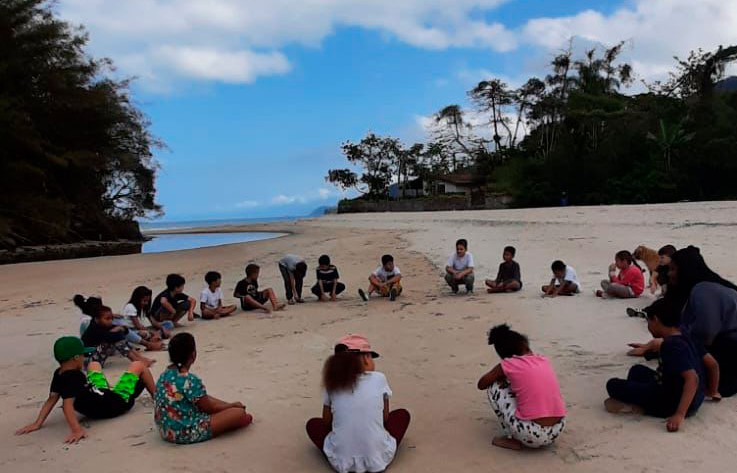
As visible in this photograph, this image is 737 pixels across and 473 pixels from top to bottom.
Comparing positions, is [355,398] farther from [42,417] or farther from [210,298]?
[210,298]

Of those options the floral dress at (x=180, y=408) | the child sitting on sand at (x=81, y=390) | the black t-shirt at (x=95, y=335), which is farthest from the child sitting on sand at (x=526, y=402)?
the black t-shirt at (x=95, y=335)

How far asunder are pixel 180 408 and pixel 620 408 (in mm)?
3099

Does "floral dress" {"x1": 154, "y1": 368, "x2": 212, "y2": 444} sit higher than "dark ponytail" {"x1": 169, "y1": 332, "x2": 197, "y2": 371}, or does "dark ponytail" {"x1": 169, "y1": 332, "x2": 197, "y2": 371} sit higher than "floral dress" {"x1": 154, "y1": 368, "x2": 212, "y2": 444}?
"dark ponytail" {"x1": 169, "y1": 332, "x2": 197, "y2": 371}

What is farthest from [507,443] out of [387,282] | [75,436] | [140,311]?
[387,282]

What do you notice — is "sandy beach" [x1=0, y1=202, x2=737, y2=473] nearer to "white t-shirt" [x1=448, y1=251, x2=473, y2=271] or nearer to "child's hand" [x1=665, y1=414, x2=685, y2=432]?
"child's hand" [x1=665, y1=414, x2=685, y2=432]

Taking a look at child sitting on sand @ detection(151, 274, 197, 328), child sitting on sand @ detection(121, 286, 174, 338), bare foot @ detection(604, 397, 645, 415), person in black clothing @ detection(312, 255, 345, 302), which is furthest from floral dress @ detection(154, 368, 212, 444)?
person in black clothing @ detection(312, 255, 345, 302)

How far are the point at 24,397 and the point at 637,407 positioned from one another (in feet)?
17.1

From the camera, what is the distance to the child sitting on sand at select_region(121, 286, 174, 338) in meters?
6.79

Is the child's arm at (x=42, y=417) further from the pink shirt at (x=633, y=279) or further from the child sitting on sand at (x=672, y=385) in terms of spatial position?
the pink shirt at (x=633, y=279)

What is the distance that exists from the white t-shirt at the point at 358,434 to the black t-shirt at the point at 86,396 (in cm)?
200

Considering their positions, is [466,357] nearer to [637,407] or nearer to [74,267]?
[637,407]

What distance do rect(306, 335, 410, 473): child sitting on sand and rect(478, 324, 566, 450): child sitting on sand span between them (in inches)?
29.5

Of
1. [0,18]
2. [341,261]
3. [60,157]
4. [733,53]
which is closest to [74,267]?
[341,261]

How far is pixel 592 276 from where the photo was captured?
406 inches
